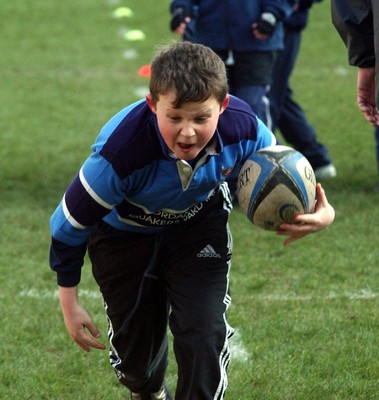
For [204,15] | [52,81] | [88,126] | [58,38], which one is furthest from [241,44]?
[58,38]

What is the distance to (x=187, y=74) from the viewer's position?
380 centimetres

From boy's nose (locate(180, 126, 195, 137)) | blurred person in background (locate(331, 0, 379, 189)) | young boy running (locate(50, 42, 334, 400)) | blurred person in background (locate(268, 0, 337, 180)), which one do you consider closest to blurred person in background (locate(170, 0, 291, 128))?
blurred person in background (locate(268, 0, 337, 180))

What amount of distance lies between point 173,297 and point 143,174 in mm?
559

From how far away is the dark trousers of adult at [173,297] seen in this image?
4.07 metres

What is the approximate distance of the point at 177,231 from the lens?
431 centimetres

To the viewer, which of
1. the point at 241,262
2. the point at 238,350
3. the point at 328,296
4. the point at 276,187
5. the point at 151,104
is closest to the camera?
the point at 151,104

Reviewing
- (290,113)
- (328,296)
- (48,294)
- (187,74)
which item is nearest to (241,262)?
(328,296)

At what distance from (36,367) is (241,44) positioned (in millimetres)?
3488

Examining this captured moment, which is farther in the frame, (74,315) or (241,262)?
(241,262)

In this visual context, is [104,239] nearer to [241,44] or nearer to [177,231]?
[177,231]

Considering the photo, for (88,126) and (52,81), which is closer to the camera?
(88,126)

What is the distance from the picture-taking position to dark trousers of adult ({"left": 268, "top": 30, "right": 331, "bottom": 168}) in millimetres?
8523

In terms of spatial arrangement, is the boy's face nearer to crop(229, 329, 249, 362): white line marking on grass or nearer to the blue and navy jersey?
the blue and navy jersey

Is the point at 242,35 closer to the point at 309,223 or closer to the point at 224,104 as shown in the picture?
the point at 224,104
